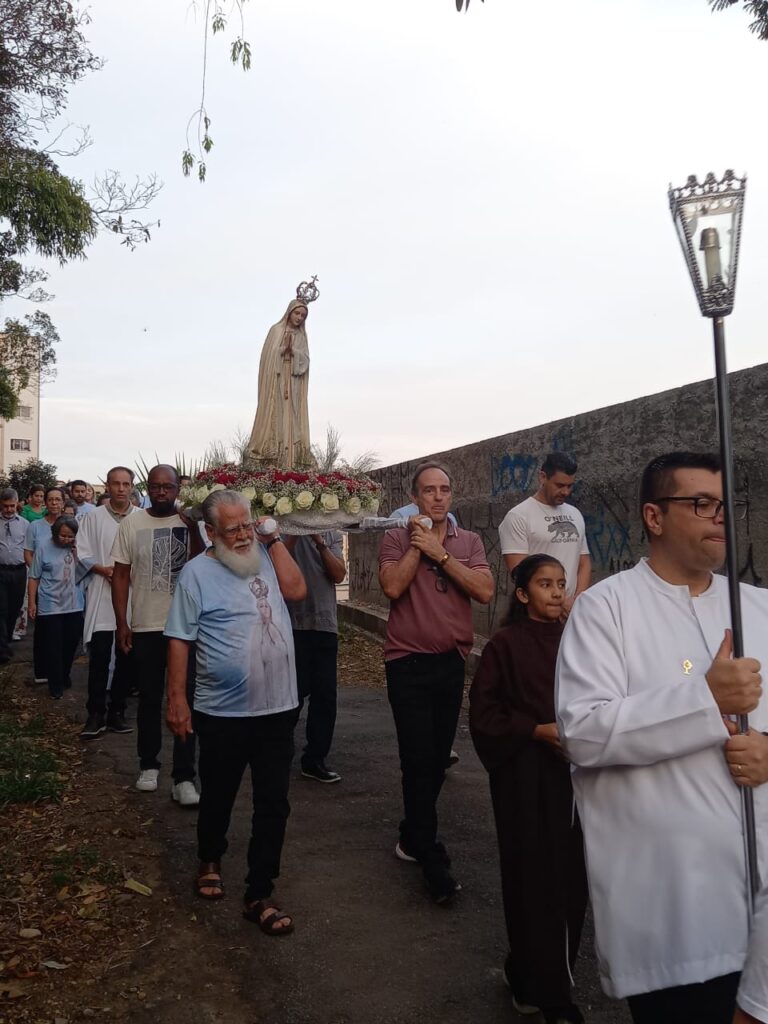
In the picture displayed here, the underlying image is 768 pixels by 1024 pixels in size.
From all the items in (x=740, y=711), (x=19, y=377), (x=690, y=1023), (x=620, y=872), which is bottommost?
(x=690, y=1023)

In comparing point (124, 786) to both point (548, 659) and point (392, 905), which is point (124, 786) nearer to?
point (392, 905)

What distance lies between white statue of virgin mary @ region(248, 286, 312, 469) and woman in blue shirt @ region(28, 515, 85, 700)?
281cm

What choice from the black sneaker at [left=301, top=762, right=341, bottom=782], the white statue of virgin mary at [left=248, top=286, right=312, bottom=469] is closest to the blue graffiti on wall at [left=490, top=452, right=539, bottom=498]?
the white statue of virgin mary at [left=248, top=286, right=312, bottom=469]

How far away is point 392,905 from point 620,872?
253cm

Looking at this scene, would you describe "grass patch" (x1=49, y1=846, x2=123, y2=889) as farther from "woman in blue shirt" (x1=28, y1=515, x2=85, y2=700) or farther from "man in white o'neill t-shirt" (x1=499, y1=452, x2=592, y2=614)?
"woman in blue shirt" (x1=28, y1=515, x2=85, y2=700)

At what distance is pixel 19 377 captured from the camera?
26.0 m

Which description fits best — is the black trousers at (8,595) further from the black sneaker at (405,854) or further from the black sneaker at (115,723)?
the black sneaker at (405,854)

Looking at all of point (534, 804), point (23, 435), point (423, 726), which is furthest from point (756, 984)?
point (23, 435)

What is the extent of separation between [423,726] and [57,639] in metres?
5.79

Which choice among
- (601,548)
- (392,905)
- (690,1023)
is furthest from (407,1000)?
(601,548)

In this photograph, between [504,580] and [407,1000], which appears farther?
[504,580]

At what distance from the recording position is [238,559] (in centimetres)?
463

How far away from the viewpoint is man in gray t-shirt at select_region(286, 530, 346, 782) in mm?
6664

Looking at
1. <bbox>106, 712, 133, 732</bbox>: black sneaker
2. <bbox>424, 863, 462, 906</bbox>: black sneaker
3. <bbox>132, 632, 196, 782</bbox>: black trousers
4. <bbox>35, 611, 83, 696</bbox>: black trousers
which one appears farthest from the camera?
<bbox>35, 611, 83, 696</bbox>: black trousers
